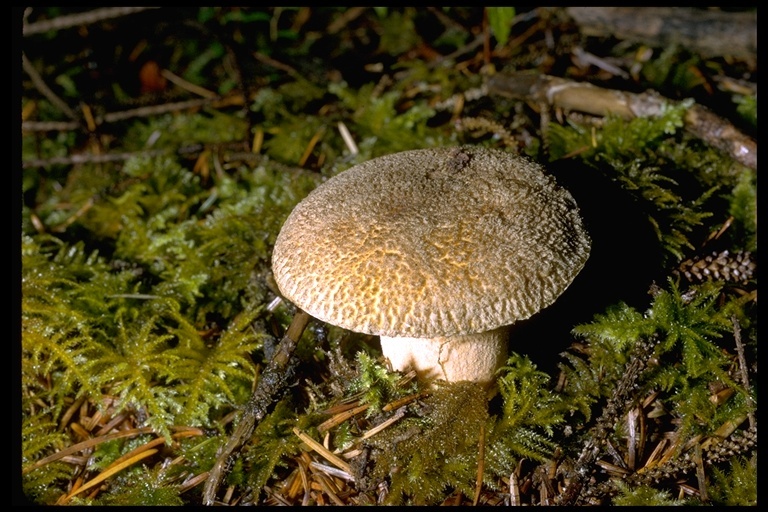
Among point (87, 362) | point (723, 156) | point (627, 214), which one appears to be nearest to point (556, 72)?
point (723, 156)

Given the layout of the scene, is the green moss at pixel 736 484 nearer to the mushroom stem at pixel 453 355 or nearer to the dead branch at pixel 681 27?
the mushroom stem at pixel 453 355

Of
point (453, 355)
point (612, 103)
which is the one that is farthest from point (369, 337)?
point (612, 103)

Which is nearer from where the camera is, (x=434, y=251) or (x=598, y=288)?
(x=434, y=251)

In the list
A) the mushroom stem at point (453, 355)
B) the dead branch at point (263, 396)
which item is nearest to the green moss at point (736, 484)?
the mushroom stem at point (453, 355)

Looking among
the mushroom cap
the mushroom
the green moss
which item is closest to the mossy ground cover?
the green moss

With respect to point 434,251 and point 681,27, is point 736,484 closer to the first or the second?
point 434,251

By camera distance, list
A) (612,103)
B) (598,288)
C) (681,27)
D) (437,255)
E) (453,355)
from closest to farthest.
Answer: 1. (437,255)
2. (453,355)
3. (598,288)
4. (612,103)
5. (681,27)

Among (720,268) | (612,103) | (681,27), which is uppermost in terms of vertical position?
(681,27)

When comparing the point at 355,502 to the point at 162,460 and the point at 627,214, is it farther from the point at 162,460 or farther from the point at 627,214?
the point at 627,214
